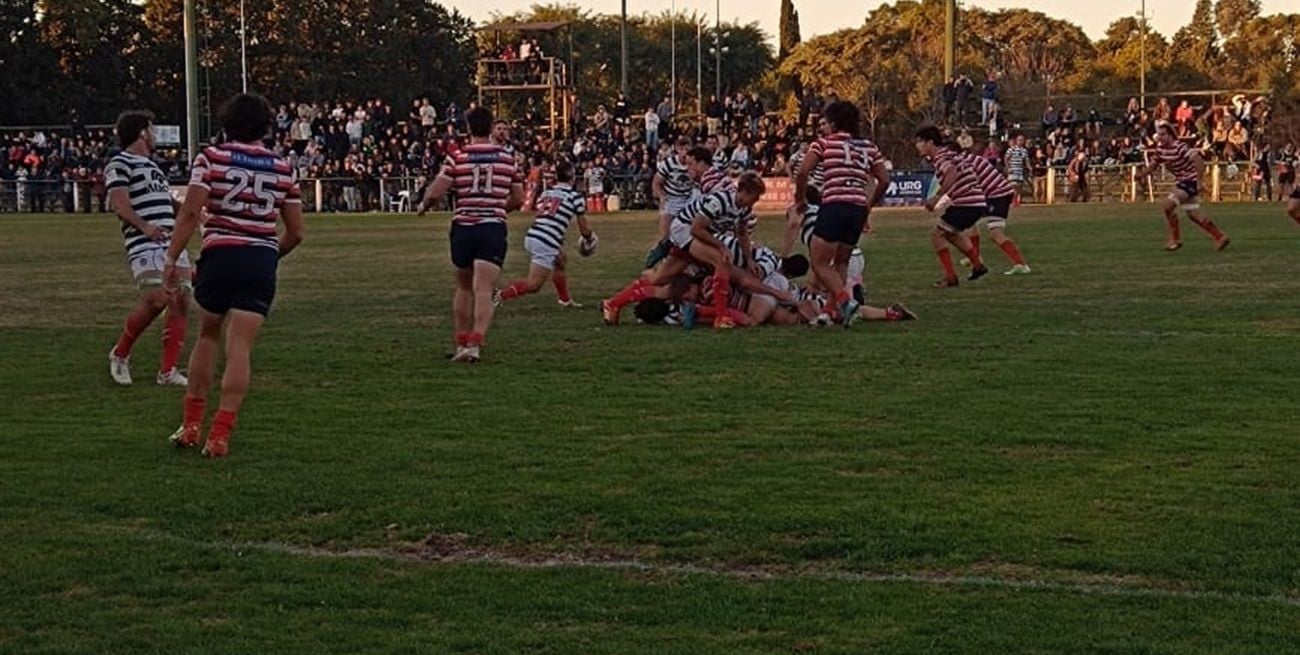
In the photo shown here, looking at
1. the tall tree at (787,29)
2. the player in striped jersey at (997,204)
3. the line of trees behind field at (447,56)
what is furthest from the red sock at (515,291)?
the tall tree at (787,29)

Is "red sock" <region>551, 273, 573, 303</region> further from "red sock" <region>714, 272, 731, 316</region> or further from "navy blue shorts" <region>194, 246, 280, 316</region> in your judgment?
"navy blue shorts" <region>194, 246, 280, 316</region>

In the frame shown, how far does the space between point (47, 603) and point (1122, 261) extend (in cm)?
1938

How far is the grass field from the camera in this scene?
588 centimetres

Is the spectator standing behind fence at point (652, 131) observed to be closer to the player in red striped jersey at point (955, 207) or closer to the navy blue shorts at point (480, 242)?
the player in red striped jersey at point (955, 207)

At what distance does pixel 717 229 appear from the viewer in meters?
15.3

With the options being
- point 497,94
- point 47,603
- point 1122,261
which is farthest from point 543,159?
point 47,603

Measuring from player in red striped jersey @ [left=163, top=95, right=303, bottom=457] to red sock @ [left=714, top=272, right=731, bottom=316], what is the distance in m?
6.73

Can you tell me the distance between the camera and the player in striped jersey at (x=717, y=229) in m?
15.2

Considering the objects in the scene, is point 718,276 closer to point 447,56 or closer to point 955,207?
point 955,207

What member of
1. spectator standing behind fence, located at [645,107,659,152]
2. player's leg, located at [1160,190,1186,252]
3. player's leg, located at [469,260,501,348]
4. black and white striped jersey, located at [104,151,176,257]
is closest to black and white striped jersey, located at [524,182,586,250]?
player's leg, located at [469,260,501,348]

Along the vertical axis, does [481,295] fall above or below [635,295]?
above

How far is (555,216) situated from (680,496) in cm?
985

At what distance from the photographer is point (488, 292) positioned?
12914mm

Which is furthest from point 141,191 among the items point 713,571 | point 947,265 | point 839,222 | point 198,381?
point 947,265
